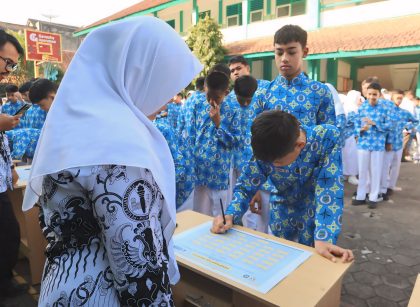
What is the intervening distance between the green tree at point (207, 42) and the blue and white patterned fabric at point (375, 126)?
627cm

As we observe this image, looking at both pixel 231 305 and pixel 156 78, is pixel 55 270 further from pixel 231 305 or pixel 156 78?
pixel 231 305

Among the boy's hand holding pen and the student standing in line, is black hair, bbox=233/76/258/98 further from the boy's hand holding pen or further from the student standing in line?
the boy's hand holding pen

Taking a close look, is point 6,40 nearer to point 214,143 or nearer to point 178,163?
point 178,163

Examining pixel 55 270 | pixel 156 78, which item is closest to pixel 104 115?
pixel 156 78

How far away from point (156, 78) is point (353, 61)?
35.1 feet

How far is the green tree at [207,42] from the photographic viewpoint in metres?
10.1

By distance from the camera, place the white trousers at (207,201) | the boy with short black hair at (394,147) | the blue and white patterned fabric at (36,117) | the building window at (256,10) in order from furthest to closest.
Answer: the building window at (256,10) < the boy with short black hair at (394,147) < the blue and white patterned fabric at (36,117) < the white trousers at (207,201)

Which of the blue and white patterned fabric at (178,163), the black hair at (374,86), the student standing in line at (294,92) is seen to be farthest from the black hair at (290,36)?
the black hair at (374,86)

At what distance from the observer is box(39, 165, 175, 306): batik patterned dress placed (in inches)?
28.4

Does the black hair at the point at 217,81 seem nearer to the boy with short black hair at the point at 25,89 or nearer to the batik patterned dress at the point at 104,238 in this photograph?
the batik patterned dress at the point at 104,238

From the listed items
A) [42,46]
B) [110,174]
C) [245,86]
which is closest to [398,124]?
[245,86]

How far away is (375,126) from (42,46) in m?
19.9

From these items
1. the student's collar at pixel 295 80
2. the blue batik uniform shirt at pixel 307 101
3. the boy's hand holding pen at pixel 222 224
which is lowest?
the boy's hand holding pen at pixel 222 224

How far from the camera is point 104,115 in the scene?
2.46ft
